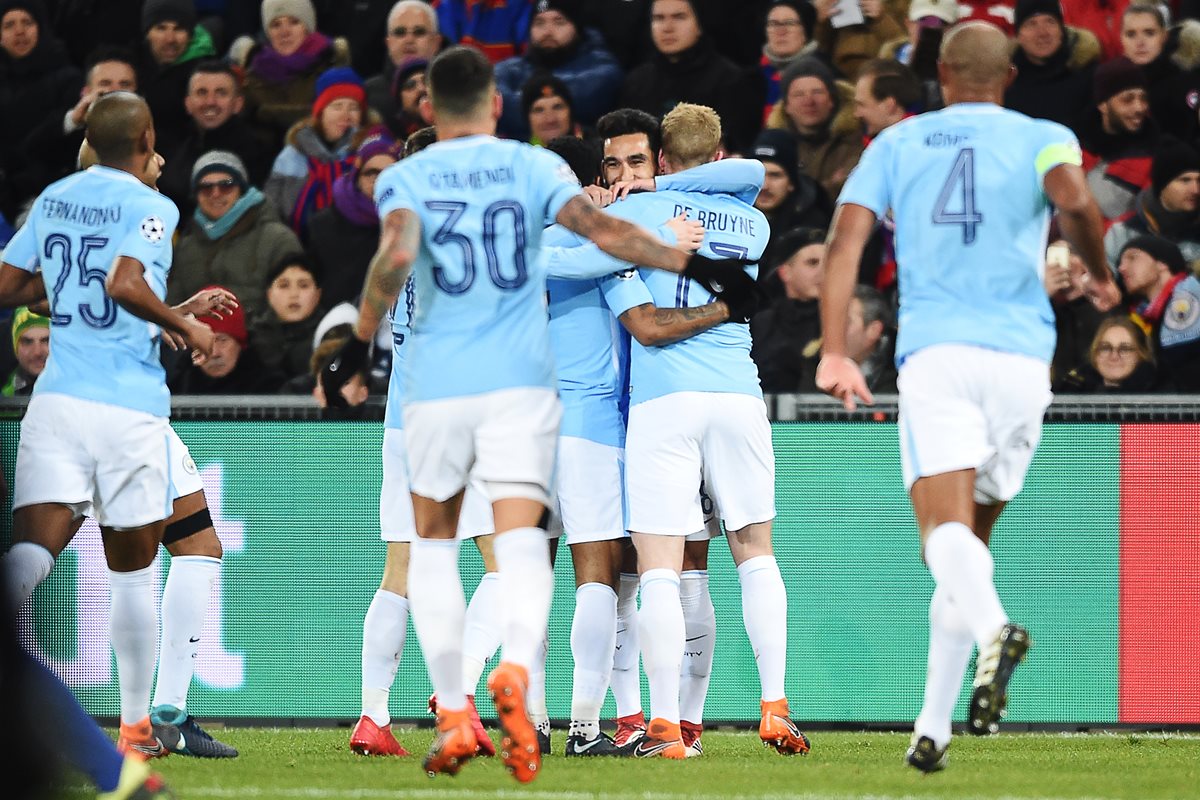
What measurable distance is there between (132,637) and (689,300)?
2.54 m

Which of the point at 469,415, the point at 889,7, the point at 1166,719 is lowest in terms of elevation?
the point at 1166,719

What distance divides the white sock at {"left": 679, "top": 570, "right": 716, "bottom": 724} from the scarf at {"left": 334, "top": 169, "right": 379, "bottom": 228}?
4592mm

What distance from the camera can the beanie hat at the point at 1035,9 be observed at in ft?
40.0

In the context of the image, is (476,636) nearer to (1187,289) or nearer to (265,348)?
(265,348)

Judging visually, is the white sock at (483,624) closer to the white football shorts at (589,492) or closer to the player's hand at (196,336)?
the white football shorts at (589,492)

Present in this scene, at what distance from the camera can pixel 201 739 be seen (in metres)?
7.91

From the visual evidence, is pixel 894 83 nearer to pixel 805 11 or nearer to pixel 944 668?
pixel 805 11

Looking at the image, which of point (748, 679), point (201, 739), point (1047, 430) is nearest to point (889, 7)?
point (1047, 430)

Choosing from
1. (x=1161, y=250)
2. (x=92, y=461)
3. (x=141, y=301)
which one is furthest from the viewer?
(x=1161, y=250)

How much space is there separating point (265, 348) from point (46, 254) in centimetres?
419

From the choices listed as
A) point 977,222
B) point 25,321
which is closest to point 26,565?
point 977,222

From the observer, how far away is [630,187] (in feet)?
26.6

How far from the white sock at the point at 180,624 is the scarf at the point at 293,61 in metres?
6.43

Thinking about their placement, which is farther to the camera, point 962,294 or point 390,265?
point 962,294
